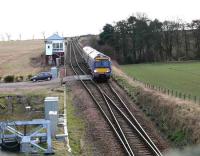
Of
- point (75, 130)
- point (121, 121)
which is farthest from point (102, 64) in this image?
point (75, 130)

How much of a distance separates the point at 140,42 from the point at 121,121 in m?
68.5

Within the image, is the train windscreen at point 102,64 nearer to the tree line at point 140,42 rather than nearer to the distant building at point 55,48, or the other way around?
the distant building at point 55,48

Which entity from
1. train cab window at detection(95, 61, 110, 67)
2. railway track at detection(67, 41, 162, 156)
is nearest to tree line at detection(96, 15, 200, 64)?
train cab window at detection(95, 61, 110, 67)

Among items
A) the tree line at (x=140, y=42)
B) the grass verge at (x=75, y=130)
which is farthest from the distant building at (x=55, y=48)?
the grass verge at (x=75, y=130)

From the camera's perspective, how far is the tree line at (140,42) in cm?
10031

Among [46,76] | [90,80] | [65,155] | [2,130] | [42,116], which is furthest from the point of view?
[46,76]

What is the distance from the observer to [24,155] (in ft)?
84.0

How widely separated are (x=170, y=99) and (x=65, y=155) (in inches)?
461

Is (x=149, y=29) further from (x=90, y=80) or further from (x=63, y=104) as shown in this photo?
(x=63, y=104)

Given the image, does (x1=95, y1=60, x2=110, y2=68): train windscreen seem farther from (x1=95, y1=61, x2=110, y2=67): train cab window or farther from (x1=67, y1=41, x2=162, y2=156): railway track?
(x1=67, y1=41, x2=162, y2=156): railway track

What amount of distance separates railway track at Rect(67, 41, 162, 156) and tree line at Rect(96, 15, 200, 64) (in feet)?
168

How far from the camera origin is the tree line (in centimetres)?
10031

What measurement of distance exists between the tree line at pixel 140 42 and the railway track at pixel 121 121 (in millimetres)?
51284

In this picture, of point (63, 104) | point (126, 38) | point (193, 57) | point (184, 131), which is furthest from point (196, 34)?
point (184, 131)
